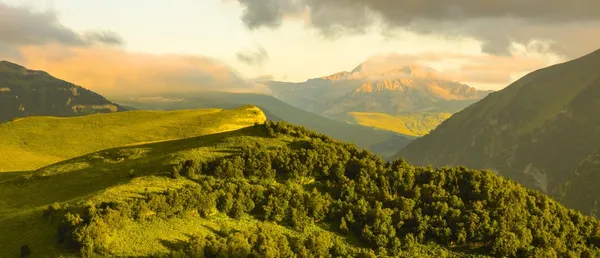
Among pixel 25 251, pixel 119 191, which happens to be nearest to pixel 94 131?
pixel 119 191

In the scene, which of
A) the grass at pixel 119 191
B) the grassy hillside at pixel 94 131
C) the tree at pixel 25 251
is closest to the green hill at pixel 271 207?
the tree at pixel 25 251

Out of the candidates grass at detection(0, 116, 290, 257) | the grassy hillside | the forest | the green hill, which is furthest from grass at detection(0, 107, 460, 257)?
the grassy hillside

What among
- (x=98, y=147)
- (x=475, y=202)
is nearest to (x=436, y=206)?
(x=475, y=202)

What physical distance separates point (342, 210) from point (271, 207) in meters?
13.0

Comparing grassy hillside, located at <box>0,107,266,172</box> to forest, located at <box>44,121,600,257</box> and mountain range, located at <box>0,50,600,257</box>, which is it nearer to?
mountain range, located at <box>0,50,600,257</box>

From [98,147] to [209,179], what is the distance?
271 feet

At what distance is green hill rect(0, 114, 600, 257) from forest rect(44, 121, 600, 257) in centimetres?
20

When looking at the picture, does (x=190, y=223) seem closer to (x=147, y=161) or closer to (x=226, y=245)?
(x=226, y=245)

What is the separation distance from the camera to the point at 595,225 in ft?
282

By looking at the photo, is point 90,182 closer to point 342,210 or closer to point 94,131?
point 342,210

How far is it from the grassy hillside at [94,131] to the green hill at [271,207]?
1927 inches

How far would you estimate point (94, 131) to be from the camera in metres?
154

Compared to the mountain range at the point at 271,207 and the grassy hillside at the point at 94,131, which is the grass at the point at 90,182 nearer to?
the mountain range at the point at 271,207

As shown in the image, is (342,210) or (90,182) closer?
(342,210)
